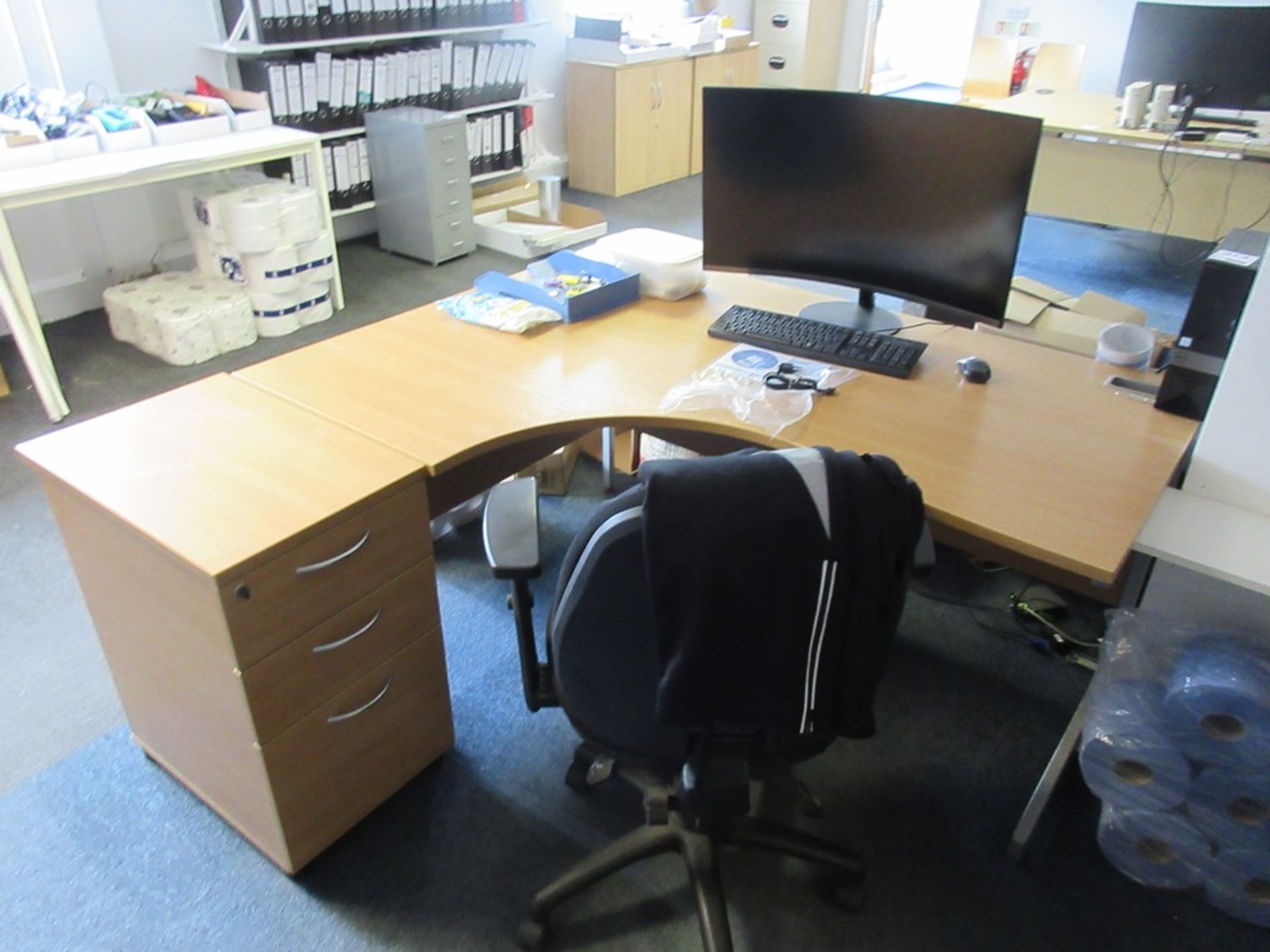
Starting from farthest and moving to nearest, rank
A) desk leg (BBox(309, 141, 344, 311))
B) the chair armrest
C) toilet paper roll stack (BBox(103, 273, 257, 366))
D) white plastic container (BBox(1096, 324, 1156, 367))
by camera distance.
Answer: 1. desk leg (BBox(309, 141, 344, 311))
2. toilet paper roll stack (BBox(103, 273, 257, 366))
3. white plastic container (BBox(1096, 324, 1156, 367))
4. the chair armrest

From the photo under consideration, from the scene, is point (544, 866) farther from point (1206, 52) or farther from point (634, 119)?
point (634, 119)

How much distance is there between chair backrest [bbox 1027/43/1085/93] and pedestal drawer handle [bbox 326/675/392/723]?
17.7 ft

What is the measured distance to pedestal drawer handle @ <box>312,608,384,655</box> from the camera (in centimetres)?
142

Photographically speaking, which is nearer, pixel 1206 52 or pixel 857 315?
pixel 857 315

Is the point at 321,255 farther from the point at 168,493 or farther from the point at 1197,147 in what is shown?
the point at 1197,147

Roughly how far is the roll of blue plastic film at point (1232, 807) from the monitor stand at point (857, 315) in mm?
1018

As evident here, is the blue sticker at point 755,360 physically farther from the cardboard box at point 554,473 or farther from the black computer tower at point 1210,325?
the cardboard box at point 554,473

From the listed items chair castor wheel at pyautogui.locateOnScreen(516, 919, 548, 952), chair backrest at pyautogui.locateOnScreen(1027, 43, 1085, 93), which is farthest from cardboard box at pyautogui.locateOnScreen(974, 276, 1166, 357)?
chair backrest at pyautogui.locateOnScreen(1027, 43, 1085, 93)

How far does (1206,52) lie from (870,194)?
8.66ft

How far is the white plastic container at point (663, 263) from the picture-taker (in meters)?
2.05

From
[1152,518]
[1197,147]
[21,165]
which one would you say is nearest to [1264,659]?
[1152,518]

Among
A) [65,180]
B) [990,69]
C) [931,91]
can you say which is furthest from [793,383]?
[931,91]

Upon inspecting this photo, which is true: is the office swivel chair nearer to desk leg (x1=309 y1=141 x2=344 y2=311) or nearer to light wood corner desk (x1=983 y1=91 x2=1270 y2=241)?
desk leg (x1=309 y1=141 x2=344 y2=311)

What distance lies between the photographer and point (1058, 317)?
2475mm
